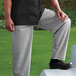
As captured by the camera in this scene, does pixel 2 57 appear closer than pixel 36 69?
No

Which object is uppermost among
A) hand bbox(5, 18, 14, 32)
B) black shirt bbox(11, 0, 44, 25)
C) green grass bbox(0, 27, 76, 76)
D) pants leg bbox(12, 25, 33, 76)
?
black shirt bbox(11, 0, 44, 25)

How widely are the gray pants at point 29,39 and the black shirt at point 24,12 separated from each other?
66 millimetres

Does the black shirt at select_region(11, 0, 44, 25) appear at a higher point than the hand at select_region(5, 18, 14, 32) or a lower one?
higher

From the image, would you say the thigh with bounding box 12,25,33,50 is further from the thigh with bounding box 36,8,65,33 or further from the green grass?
the green grass

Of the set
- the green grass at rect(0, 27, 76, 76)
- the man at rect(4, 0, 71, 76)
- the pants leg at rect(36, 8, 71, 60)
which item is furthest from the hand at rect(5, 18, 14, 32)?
the green grass at rect(0, 27, 76, 76)

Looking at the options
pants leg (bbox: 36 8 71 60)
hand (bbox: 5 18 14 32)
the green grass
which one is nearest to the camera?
hand (bbox: 5 18 14 32)

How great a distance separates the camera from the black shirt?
3963 millimetres

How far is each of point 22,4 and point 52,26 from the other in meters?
0.48

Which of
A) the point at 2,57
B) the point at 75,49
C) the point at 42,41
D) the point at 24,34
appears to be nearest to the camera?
the point at 24,34

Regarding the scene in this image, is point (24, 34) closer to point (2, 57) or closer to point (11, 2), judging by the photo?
point (11, 2)

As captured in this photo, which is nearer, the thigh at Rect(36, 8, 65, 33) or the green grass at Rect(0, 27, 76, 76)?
the thigh at Rect(36, 8, 65, 33)

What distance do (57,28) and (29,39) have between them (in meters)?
0.39

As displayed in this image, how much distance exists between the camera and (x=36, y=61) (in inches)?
259

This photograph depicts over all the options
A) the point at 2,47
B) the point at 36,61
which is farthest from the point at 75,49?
the point at 2,47
